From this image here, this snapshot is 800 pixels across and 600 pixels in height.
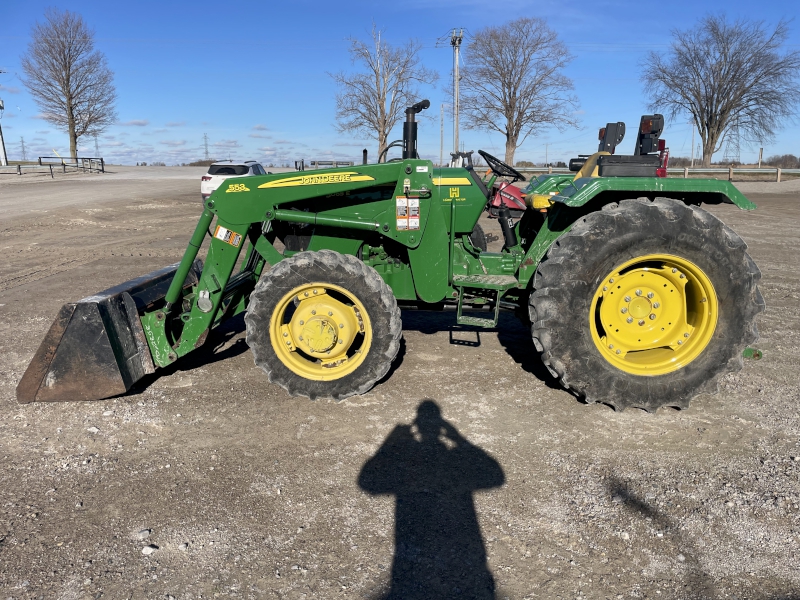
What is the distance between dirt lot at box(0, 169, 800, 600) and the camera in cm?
247

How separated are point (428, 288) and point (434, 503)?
6.23 feet

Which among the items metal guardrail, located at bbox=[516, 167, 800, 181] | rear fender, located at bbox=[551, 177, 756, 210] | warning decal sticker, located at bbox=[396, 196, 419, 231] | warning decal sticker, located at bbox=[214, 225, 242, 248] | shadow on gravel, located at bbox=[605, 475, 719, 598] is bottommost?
shadow on gravel, located at bbox=[605, 475, 719, 598]

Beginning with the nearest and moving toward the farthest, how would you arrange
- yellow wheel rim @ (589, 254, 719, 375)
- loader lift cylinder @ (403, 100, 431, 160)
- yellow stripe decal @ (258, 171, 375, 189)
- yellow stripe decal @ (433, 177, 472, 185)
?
1. yellow wheel rim @ (589, 254, 719, 375)
2. yellow stripe decal @ (258, 171, 375, 189)
3. yellow stripe decal @ (433, 177, 472, 185)
4. loader lift cylinder @ (403, 100, 431, 160)

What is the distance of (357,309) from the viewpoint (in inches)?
167

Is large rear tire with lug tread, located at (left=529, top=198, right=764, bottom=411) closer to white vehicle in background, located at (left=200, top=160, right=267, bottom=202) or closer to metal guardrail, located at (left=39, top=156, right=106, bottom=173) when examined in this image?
white vehicle in background, located at (left=200, top=160, right=267, bottom=202)

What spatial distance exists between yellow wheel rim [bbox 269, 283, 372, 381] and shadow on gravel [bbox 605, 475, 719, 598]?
1879 millimetres

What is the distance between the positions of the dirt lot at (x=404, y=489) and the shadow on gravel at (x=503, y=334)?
0.07m

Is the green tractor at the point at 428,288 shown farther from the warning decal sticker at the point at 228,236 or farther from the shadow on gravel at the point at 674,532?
the shadow on gravel at the point at 674,532

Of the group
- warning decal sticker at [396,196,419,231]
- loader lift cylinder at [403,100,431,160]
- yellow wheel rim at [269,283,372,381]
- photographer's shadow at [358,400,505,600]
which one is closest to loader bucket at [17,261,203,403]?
yellow wheel rim at [269,283,372,381]

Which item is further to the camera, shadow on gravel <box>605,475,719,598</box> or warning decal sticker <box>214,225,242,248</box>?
warning decal sticker <box>214,225,242,248</box>

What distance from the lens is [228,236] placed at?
4.32m

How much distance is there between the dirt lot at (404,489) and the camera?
2469 millimetres

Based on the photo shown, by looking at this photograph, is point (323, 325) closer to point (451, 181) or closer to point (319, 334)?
point (319, 334)

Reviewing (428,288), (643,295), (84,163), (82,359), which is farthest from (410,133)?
(84,163)
